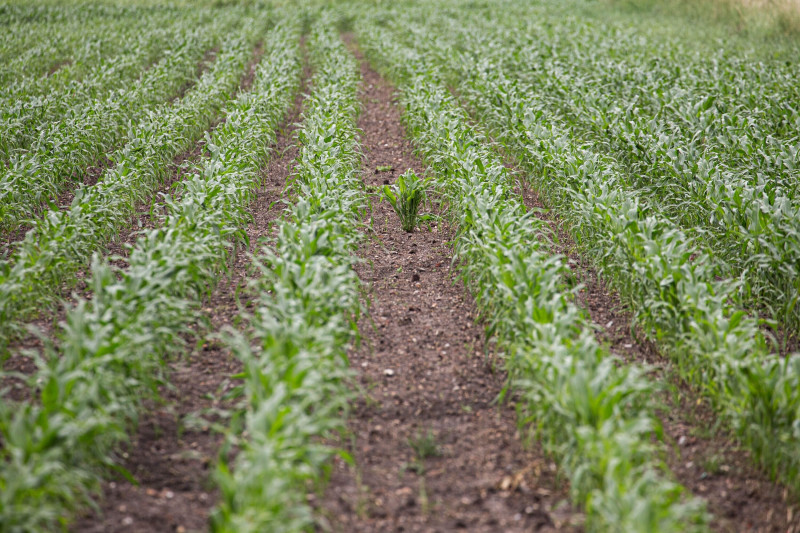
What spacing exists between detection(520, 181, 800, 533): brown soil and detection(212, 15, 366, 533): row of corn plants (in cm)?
179

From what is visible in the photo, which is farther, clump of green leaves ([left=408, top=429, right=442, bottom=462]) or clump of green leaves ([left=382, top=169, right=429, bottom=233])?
clump of green leaves ([left=382, top=169, right=429, bottom=233])

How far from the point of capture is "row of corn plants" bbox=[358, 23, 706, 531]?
299cm

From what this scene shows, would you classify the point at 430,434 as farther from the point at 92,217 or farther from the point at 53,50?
the point at 53,50

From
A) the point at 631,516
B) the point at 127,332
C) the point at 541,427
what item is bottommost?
the point at 541,427

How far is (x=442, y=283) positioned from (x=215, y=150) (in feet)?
10.2

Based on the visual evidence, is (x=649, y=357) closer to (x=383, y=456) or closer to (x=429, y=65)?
(x=383, y=456)

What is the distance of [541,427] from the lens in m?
3.84

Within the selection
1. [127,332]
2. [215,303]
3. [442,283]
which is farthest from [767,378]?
[215,303]

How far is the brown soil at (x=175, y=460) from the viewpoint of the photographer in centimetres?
341

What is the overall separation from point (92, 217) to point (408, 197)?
10.2 ft

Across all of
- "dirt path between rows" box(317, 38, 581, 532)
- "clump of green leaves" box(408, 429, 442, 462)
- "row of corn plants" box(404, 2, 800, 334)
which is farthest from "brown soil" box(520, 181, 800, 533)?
"clump of green leaves" box(408, 429, 442, 462)

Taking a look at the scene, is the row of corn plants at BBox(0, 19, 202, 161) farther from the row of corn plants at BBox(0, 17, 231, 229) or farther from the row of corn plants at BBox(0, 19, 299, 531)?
the row of corn plants at BBox(0, 19, 299, 531)

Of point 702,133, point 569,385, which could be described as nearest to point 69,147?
point 569,385

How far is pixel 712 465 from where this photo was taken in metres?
3.91
